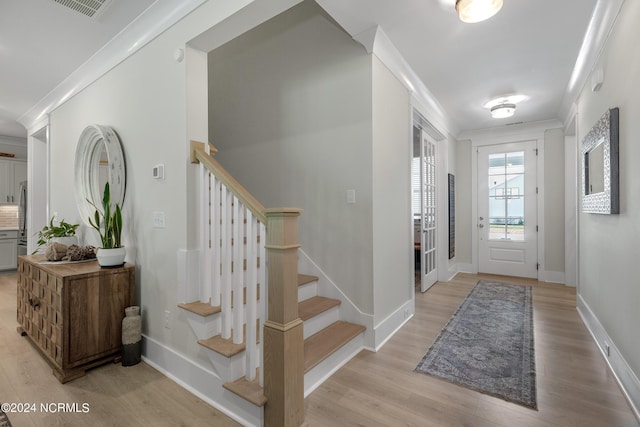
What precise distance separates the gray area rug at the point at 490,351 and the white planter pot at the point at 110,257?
2.40 m

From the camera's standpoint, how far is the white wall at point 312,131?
2465 mm

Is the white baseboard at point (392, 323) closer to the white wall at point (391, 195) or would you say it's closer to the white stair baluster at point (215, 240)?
the white wall at point (391, 195)

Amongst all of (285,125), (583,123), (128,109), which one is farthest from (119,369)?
(583,123)

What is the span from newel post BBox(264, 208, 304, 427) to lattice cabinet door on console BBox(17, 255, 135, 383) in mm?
1490

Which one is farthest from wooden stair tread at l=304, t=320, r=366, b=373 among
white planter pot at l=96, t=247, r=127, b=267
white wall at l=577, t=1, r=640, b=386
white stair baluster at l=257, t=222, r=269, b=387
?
white wall at l=577, t=1, r=640, b=386

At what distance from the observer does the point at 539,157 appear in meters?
4.77

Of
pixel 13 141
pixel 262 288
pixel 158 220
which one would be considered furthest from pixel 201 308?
pixel 13 141

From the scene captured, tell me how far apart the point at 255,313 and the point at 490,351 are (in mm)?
1987

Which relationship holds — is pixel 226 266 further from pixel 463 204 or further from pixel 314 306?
pixel 463 204

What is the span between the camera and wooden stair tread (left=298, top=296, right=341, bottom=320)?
7.41 feet

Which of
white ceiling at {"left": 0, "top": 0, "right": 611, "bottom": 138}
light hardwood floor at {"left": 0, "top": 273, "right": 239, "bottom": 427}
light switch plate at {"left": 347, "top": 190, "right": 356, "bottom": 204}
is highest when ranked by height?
white ceiling at {"left": 0, "top": 0, "right": 611, "bottom": 138}

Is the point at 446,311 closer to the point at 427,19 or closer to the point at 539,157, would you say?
the point at 427,19

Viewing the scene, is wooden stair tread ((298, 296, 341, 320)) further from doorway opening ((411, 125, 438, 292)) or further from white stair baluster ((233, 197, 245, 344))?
doorway opening ((411, 125, 438, 292))

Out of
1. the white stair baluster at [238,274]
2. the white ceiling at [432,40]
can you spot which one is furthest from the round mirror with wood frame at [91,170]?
the white stair baluster at [238,274]
